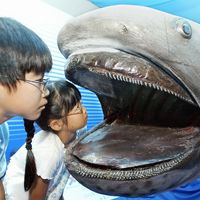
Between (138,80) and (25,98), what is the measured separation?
1.84ft

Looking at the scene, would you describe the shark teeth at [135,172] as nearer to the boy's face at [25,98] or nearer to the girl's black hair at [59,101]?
the boy's face at [25,98]

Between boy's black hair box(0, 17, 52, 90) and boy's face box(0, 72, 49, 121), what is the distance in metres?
0.02

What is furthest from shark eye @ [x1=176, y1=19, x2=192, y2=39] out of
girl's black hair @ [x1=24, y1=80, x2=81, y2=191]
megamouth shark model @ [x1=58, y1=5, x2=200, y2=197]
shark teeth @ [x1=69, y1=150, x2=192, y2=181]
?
girl's black hair @ [x1=24, y1=80, x2=81, y2=191]

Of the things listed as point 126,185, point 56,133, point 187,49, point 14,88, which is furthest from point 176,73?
point 56,133

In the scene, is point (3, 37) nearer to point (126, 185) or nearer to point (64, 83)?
point (64, 83)

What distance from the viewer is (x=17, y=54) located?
92 cm

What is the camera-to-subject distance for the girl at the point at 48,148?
1302 mm

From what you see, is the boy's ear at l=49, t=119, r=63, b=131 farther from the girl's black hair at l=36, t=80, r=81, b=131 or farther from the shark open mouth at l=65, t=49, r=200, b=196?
the shark open mouth at l=65, t=49, r=200, b=196

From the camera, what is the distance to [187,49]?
0.52 metres

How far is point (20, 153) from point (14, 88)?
2.07 feet

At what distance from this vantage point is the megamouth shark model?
473mm

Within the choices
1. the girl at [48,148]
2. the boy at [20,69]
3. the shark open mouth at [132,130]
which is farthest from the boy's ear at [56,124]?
the shark open mouth at [132,130]

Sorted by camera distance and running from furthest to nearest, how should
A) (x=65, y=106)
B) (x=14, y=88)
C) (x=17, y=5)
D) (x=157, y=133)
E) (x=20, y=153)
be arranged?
(x=17, y=5) < (x=20, y=153) < (x=65, y=106) < (x=14, y=88) < (x=157, y=133)

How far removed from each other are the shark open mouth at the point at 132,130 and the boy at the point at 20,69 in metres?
0.33
